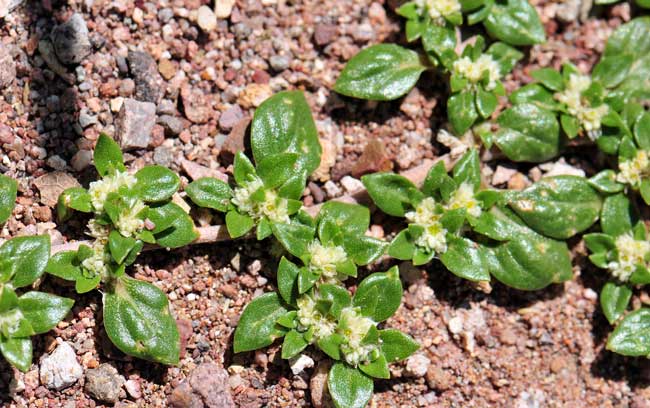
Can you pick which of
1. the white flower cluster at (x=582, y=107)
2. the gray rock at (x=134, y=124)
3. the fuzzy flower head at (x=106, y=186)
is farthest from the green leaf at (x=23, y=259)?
the white flower cluster at (x=582, y=107)

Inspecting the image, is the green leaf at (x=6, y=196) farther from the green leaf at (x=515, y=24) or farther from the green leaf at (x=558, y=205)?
the green leaf at (x=515, y=24)

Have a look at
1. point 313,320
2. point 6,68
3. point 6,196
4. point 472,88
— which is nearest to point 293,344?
point 313,320

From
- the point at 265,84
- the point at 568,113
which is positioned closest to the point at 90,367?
the point at 265,84

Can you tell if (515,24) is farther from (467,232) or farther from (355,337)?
(355,337)

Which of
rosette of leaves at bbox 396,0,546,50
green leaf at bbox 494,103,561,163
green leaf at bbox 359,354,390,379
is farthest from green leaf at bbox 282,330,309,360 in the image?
rosette of leaves at bbox 396,0,546,50

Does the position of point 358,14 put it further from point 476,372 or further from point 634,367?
point 634,367
